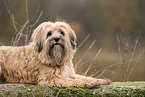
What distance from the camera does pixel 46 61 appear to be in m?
5.41

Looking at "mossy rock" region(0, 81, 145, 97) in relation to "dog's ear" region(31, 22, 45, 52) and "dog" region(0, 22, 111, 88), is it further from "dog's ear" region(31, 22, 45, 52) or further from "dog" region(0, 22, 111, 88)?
"dog's ear" region(31, 22, 45, 52)

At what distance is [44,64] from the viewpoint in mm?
5539

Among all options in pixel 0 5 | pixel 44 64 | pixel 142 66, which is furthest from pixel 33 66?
pixel 142 66

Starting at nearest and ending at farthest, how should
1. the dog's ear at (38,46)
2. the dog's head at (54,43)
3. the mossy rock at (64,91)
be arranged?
1. the mossy rock at (64,91)
2. the dog's head at (54,43)
3. the dog's ear at (38,46)

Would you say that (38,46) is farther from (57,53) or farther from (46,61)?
(57,53)

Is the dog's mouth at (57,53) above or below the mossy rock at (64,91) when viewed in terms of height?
above

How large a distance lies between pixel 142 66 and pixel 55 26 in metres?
6.10

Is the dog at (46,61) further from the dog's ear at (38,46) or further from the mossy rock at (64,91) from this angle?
the mossy rock at (64,91)

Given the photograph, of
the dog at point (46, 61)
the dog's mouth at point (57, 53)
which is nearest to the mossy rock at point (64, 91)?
the dog at point (46, 61)

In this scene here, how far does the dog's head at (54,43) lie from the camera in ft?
17.1

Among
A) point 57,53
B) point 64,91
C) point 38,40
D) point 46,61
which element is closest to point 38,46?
point 38,40

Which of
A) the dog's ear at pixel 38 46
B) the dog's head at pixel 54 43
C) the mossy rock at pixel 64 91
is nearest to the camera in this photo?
the mossy rock at pixel 64 91

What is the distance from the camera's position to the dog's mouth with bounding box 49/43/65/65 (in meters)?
5.24

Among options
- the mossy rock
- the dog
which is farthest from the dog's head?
the mossy rock
